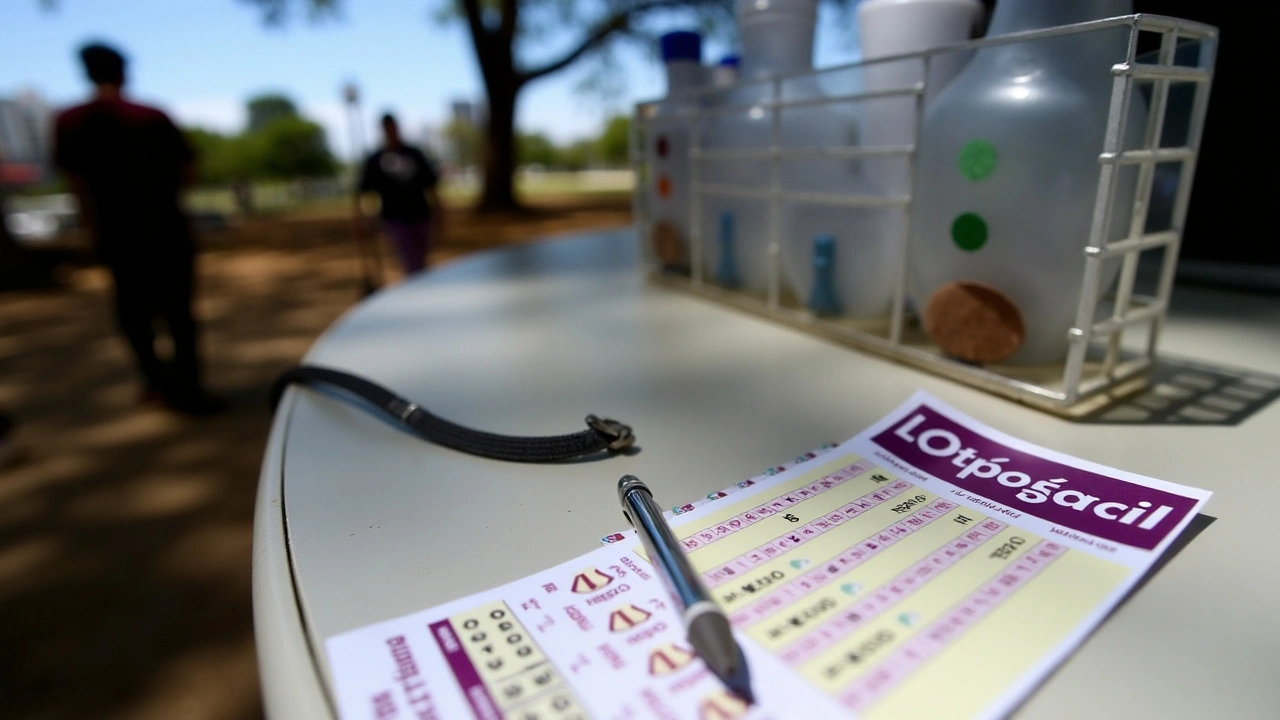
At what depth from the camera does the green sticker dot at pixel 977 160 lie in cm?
46

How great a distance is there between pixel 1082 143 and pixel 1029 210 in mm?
51

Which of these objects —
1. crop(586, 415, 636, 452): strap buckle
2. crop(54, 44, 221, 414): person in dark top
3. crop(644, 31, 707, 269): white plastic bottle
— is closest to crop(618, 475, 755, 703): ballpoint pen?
crop(586, 415, 636, 452): strap buckle

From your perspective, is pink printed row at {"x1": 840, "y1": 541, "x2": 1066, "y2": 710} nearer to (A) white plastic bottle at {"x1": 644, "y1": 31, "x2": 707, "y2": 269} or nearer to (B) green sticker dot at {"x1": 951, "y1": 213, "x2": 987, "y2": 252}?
(B) green sticker dot at {"x1": 951, "y1": 213, "x2": 987, "y2": 252}

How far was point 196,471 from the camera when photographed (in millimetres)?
1289

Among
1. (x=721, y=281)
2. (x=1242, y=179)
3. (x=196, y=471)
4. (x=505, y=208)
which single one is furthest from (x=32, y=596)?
(x=505, y=208)

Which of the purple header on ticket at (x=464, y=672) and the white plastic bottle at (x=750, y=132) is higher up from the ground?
the white plastic bottle at (x=750, y=132)

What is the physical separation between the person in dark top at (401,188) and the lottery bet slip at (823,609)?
186 cm

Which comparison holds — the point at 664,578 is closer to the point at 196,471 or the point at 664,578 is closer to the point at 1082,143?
the point at 1082,143

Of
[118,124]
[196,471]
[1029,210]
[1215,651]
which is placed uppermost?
[118,124]

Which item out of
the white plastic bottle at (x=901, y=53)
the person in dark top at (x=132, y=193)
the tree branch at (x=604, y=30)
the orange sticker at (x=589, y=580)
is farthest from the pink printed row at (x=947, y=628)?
the tree branch at (x=604, y=30)

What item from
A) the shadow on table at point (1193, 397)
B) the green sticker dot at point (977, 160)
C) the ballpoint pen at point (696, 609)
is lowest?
the shadow on table at point (1193, 397)

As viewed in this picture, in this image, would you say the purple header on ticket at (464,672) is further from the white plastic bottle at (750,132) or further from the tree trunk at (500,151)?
the tree trunk at (500,151)

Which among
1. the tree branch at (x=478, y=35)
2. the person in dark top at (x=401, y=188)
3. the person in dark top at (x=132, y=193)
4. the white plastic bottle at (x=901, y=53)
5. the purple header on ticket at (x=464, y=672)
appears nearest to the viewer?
the purple header on ticket at (x=464, y=672)

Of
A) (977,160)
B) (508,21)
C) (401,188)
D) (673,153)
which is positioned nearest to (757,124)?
(673,153)
